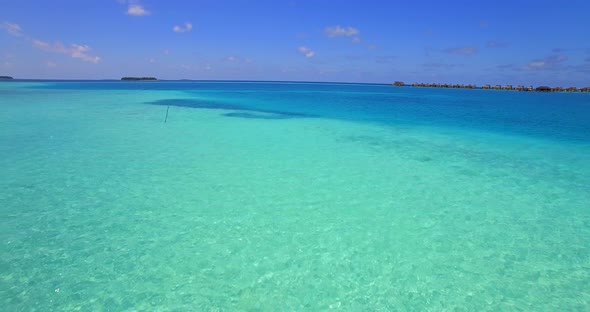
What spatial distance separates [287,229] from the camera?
524 centimetres

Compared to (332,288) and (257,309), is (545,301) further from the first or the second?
(257,309)

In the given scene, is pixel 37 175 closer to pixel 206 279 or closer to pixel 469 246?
pixel 206 279

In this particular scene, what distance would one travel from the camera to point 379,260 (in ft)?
14.6

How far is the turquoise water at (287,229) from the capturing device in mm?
3676

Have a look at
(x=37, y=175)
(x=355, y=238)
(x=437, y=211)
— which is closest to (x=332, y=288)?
(x=355, y=238)

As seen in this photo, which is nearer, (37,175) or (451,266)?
(451,266)

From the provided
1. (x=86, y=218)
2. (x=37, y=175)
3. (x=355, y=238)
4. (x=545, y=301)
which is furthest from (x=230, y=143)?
(x=545, y=301)

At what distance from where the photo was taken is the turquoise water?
12.1 feet

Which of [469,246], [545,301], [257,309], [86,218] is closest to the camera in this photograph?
[257,309]

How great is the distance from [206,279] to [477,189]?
6.23 meters

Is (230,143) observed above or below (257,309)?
above

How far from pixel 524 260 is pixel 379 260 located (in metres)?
2.01

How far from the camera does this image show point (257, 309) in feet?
11.3

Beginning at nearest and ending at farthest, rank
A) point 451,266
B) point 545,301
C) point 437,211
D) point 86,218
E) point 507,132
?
point 545,301 < point 451,266 < point 86,218 < point 437,211 < point 507,132
